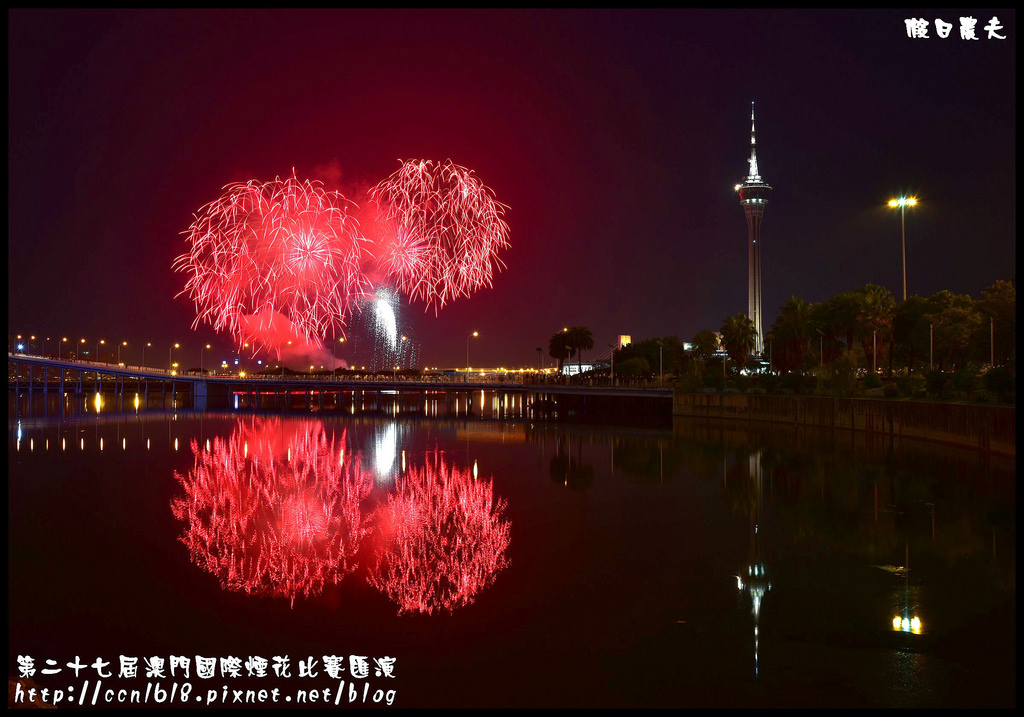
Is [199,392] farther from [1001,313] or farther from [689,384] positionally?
[1001,313]

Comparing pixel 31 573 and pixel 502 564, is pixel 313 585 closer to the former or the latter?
pixel 502 564

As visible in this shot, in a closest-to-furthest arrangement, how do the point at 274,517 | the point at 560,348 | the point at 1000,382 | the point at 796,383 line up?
the point at 274,517 → the point at 1000,382 → the point at 796,383 → the point at 560,348

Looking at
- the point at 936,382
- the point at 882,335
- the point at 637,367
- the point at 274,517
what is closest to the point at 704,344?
the point at 637,367

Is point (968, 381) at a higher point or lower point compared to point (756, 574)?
higher

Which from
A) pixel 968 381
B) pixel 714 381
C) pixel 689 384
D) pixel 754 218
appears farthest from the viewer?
pixel 754 218

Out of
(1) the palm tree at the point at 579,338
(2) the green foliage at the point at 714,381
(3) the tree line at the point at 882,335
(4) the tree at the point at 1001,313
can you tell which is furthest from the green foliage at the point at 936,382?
(1) the palm tree at the point at 579,338

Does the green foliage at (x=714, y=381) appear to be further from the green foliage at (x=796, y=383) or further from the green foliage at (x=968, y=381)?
the green foliage at (x=968, y=381)

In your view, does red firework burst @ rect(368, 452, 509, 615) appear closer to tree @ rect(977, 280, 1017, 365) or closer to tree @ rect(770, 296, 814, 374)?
tree @ rect(977, 280, 1017, 365)
